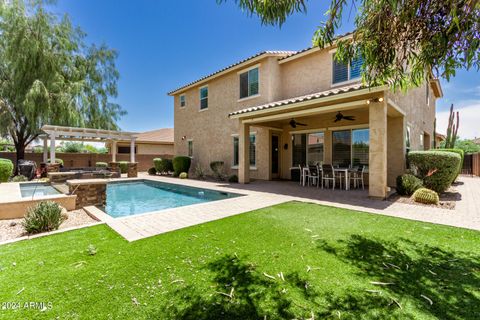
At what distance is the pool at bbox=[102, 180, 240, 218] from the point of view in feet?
30.1

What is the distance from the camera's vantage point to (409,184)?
9070 millimetres

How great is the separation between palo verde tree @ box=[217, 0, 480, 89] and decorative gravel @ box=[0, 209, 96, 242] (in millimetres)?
6485

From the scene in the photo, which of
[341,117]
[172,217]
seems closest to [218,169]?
[341,117]

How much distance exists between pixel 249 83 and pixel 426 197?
1185 centimetres

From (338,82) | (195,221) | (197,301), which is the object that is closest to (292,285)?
(197,301)

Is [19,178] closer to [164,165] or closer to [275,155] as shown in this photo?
[164,165]

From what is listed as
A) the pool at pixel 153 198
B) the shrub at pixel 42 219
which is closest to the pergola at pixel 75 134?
the pool at pixel 153 198

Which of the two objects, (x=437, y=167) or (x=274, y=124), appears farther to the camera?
(x=274, y=124)

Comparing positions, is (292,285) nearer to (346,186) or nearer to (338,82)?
(346,186)

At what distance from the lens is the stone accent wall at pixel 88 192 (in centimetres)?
757

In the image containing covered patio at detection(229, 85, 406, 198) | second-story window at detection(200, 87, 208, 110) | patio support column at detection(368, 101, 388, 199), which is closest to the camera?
patio support column at detection(368, 101, 388, 199)

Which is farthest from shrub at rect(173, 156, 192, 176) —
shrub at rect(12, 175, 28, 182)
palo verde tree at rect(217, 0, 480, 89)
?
palo verde tree at rect(217, 0, 480, 89)

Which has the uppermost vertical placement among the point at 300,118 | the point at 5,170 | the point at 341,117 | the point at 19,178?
the point at 300,118

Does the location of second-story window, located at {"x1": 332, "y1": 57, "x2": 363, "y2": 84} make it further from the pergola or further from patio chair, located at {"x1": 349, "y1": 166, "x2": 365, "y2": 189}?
the pergola
